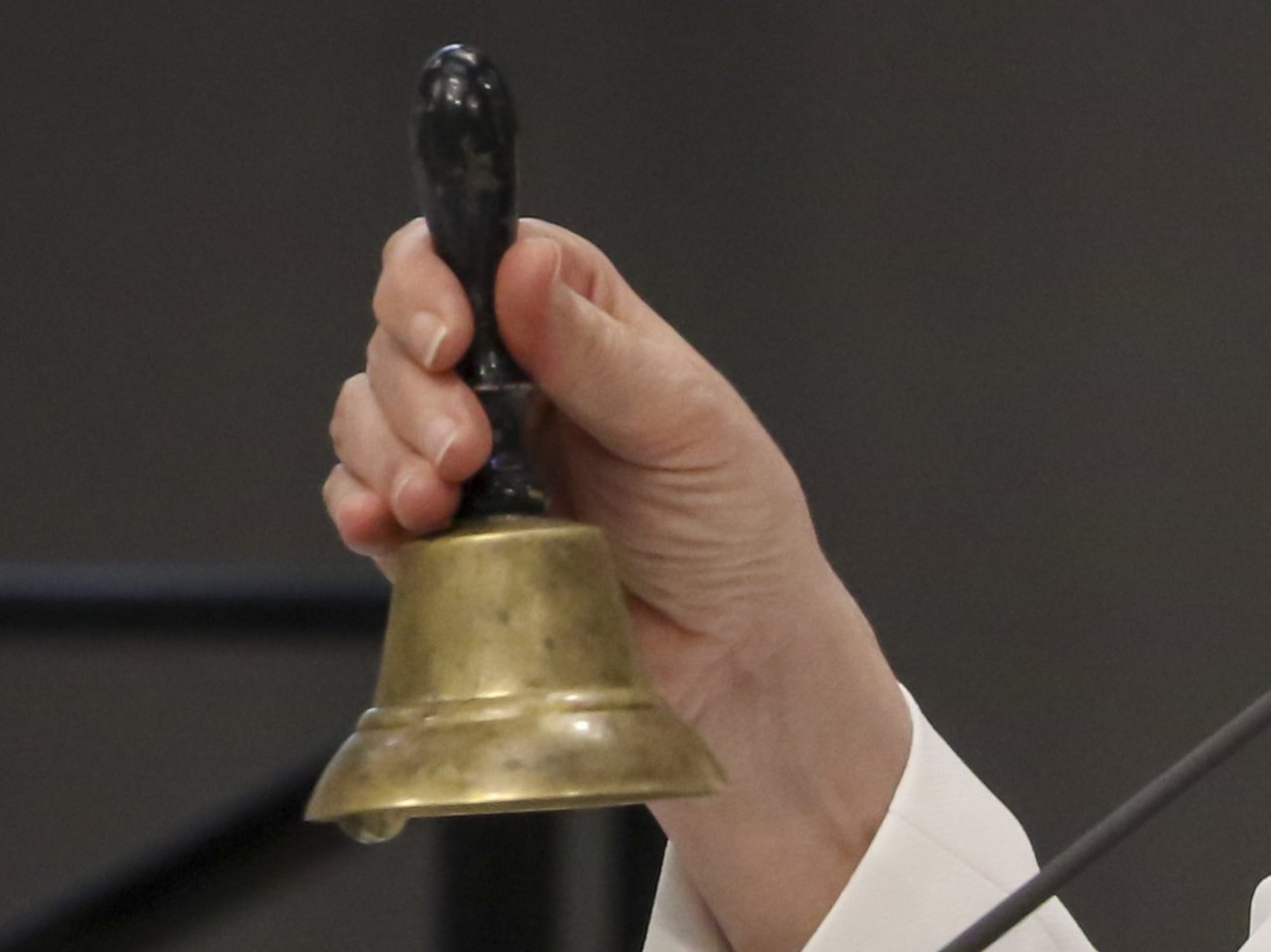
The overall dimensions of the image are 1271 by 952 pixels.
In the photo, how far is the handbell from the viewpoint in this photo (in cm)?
51

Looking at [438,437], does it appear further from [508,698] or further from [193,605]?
[193,605]

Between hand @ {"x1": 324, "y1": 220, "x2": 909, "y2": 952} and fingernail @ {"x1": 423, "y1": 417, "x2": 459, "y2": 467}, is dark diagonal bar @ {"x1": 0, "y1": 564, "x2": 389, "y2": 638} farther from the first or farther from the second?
fingernail @ {"x1": 423, "y1": 417, "x2": 459, "y2": 467}

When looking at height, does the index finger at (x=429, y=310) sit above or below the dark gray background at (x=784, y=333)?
above

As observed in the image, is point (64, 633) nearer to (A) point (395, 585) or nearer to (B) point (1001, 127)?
(A) point (395, 585)

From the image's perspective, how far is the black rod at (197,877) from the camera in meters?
1.15

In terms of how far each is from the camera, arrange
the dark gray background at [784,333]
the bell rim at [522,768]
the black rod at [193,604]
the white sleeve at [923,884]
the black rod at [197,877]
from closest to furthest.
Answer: the bell rim at [522,768]
the white sleeve at [923,884]
the black rod at [197,877]
the black rod at [193,604]
the dark gray background at [784,333]

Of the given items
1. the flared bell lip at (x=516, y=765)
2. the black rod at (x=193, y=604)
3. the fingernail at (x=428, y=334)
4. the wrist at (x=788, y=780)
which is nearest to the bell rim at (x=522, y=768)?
the flared bell lip at (x=516, y=765)

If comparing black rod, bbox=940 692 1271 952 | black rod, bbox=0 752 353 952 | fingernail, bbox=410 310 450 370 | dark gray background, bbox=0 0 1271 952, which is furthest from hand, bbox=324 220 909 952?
dark gray background, bbox=0 0 1271 952

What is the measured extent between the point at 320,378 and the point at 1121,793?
84cm

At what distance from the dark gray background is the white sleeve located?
898 millimetres

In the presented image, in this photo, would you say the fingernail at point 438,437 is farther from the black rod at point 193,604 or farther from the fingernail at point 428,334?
the black rod at point 193,604

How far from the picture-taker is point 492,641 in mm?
547

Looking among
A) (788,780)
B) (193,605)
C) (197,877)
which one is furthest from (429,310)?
(193,605)

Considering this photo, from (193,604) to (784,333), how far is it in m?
0.79
